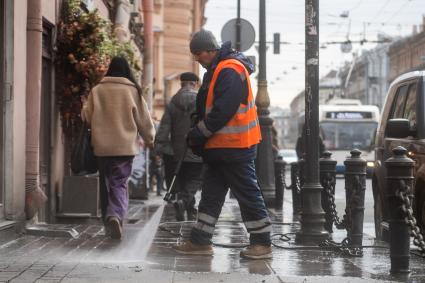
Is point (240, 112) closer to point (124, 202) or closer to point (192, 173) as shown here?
point (124, 202)

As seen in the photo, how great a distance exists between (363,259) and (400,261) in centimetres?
103

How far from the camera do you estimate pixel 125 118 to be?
9.90 m

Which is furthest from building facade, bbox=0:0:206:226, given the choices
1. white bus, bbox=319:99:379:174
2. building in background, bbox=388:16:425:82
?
building in background, bbox=388:16:425:82

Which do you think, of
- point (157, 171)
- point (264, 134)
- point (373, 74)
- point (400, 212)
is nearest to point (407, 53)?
point (373, 74)

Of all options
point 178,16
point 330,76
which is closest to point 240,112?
point 178,16

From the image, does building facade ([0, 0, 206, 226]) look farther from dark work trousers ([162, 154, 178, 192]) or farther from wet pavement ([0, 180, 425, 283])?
dark work trousers ([162, 154, 178, 192])

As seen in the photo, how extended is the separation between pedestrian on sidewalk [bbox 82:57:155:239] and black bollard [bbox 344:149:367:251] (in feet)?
6.76

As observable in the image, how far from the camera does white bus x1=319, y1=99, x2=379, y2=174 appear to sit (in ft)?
129

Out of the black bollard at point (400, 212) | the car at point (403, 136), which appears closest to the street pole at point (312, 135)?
the car at point (403, 136)

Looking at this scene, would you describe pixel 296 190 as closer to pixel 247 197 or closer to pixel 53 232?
pixel 53 232

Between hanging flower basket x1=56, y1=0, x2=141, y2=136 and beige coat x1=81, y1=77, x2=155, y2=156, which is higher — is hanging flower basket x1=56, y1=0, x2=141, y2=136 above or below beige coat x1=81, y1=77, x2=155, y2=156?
above

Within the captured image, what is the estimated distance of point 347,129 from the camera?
39.5m

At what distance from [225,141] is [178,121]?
4.98m

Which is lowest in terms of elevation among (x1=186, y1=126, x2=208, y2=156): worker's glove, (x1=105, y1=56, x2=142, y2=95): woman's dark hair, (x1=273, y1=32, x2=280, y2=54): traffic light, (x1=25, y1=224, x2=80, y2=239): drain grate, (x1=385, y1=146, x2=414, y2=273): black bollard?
(x1=25, y1=224, x2=80, y2=239): drain grate
